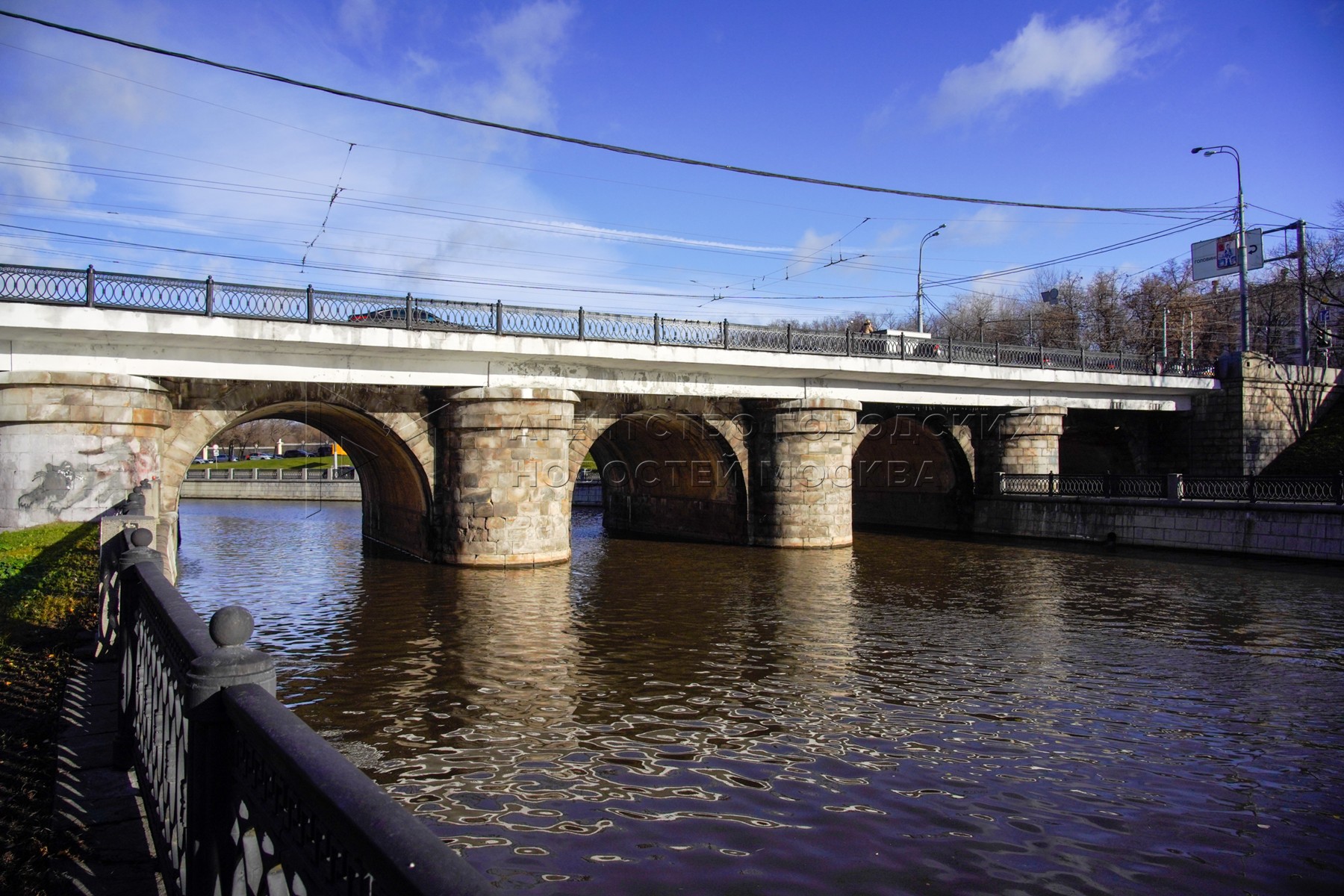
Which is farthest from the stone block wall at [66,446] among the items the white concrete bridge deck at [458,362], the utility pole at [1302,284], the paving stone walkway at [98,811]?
the utility pole at [1302,284]

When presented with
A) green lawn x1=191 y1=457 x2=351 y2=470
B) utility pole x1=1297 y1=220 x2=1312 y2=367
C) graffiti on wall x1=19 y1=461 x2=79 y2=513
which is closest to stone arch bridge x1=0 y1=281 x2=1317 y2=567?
graffiti on wall x1=19 y1=461 x2=79 y2=513

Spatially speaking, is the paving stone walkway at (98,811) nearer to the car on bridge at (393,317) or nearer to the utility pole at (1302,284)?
the car on bridge at (393,317)

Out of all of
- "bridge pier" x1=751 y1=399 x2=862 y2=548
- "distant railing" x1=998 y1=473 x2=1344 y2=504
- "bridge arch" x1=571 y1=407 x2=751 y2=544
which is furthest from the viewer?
"bridge arch" x1=571 y1=407 x2=751 y2=544

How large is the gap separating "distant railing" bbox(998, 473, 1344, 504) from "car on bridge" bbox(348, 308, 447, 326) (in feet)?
59.9

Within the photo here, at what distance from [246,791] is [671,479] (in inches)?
928

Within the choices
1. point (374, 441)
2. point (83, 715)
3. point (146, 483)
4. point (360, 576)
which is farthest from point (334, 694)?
point (374, 441)

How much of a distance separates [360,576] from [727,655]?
9552mm

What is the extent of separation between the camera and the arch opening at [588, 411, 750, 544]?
2292 cm

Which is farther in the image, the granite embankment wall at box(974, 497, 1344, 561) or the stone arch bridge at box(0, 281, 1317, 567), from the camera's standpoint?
the granite embankment wall at box(974, 497, 1344, 561)

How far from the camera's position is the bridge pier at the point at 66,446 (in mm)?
12938

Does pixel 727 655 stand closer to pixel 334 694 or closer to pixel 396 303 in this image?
pixel 334 694

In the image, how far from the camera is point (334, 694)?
28.6 ft

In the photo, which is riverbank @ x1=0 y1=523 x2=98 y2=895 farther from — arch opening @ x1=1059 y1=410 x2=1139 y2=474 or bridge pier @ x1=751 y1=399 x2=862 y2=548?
arch opening @ x1=1059 y1=410 x2=1139 y2=474

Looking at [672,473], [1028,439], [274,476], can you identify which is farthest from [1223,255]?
[274,476]
